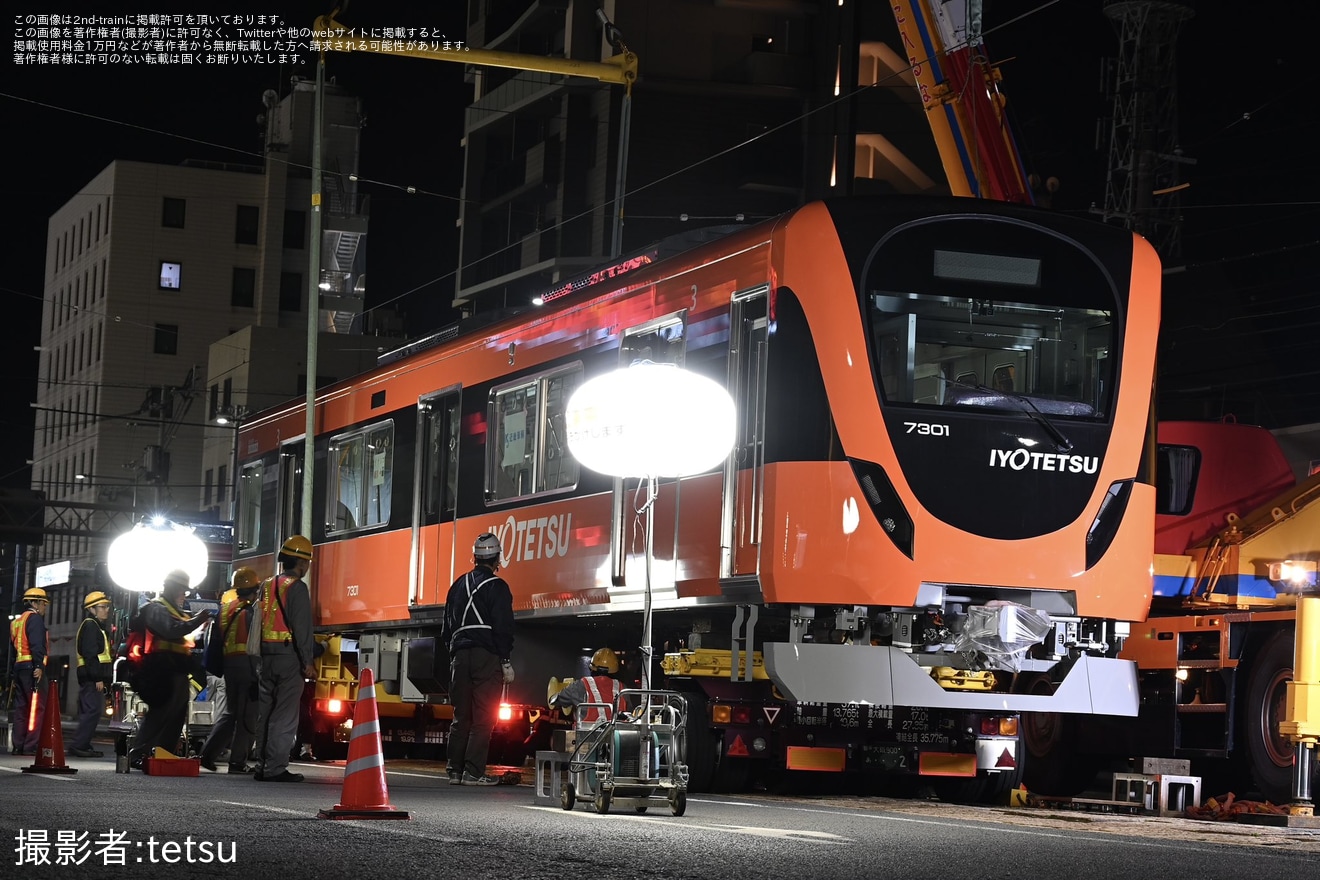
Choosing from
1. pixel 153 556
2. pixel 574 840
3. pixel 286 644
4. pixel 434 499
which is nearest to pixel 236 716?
pixel 286 644

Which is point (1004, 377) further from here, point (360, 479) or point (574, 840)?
point (360, 479)

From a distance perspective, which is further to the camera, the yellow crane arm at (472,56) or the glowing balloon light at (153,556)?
the glowing balloon light at (153,556)

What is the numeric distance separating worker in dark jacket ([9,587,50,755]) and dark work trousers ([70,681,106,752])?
18.0 inches

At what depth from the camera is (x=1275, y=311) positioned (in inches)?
1446

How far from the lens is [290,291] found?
8444cm

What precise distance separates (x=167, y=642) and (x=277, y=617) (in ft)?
4.55

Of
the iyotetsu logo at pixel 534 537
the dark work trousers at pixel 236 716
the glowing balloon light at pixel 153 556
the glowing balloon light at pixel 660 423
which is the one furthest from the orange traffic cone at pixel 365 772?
the glowing balloon light at pixel 153 556

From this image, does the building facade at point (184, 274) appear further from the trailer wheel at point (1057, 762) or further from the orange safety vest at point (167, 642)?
the trailer wheel at point (1057, 762)

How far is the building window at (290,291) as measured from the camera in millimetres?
84125

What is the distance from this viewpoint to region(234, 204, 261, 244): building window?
8419cm

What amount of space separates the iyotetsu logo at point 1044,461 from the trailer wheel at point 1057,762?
13.5ft

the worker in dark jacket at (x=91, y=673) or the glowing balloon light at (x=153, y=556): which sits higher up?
the glowing balloon light at (x=153, y=556)

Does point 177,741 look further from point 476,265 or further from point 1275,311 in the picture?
point 476,265

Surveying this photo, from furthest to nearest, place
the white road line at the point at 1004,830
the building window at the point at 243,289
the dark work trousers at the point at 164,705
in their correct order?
the building window at the point at 243,289 → the dark work trousers at the point at 164,705 → the white road line at the point at 1004,830
